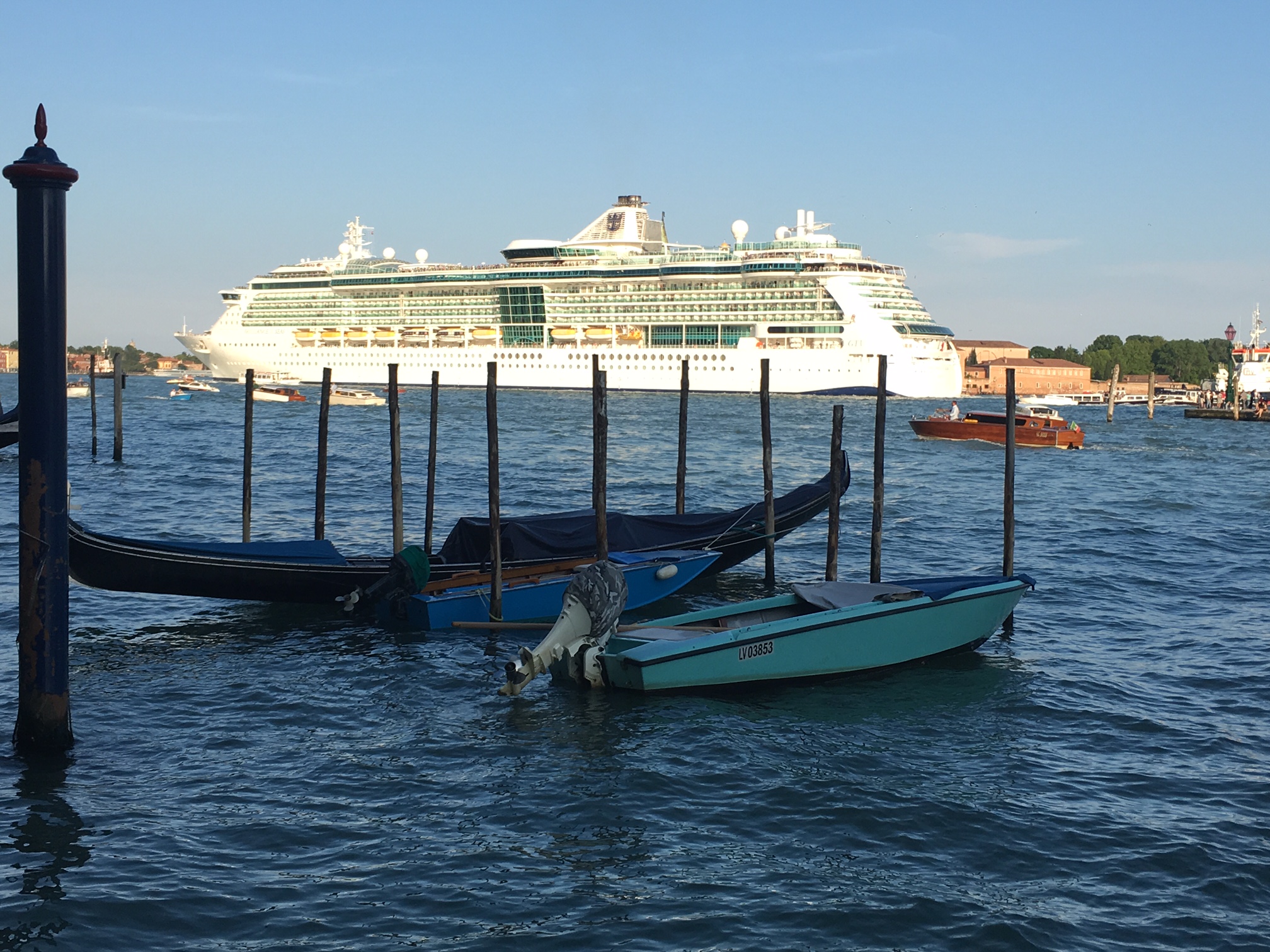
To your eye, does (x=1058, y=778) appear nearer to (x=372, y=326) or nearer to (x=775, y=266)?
(x=775, y=266)

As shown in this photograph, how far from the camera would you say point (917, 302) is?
79688 millimetres

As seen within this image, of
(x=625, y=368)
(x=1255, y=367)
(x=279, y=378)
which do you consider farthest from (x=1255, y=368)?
(x=279, y=378)

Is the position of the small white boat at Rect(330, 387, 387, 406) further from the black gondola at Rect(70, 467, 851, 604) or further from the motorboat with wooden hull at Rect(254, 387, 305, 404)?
the black gondola at Rect(70, 467, 851, 604)

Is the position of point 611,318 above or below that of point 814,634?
above

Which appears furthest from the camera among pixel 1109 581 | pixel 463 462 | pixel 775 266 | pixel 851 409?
pixel 775 266

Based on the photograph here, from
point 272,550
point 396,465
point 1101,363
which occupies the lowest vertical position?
point 272,550

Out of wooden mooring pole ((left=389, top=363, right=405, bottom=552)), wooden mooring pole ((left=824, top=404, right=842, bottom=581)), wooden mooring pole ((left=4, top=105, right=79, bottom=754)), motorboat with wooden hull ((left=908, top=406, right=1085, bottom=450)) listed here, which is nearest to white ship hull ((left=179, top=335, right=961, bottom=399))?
motorboat with wooden hull ((left=908, top=406, right=1085, bottom=450))

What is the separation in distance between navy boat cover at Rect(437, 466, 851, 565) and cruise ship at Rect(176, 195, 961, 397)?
5502cm

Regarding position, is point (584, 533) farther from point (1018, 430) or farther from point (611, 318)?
point (611, 318)

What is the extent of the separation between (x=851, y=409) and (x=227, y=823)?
65012mm

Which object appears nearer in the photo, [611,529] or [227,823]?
[227,823]

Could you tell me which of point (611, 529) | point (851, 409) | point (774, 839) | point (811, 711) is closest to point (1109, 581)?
point (611, 529)

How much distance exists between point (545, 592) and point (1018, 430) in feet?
119

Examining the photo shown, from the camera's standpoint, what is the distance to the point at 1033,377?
130125 millimetres
